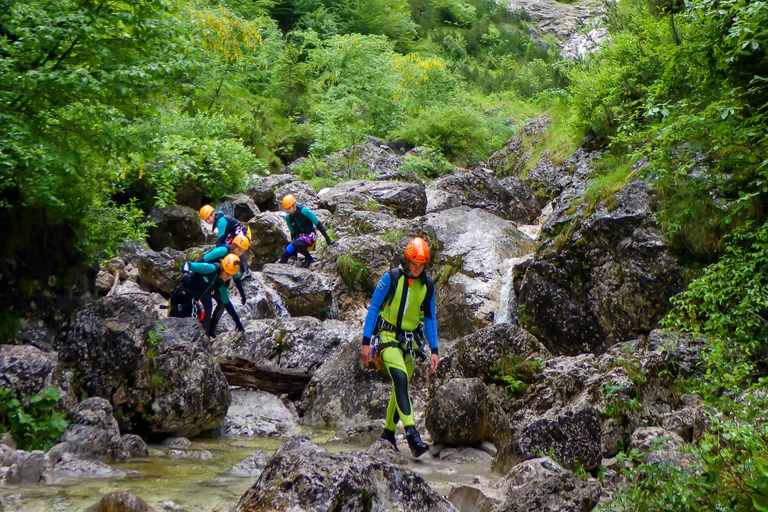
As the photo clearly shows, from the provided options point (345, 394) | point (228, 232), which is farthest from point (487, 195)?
point (345, 394)

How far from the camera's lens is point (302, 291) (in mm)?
12656

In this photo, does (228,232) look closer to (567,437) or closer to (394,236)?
(394,236)

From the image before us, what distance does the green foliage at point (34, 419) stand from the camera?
216 inches

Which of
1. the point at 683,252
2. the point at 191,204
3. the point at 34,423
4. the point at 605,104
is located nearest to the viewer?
the point at 34,423

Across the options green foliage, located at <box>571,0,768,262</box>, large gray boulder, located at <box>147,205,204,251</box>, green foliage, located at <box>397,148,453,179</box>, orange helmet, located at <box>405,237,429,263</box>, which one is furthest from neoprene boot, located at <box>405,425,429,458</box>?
green foliage, located at <box>397,148,453,179</box>

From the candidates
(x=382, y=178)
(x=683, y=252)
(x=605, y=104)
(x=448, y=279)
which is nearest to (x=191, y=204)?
(x=382, y=178)

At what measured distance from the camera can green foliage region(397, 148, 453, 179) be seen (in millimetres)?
20141

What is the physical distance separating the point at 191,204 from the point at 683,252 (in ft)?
41.1

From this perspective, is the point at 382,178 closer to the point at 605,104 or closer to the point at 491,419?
the point at 605,104

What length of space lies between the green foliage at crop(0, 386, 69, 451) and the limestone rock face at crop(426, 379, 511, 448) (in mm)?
4102

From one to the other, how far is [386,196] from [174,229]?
19.2 feet

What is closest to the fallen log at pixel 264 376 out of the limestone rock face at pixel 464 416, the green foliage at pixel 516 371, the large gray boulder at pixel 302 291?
the limestone rock face at pixel 464 416

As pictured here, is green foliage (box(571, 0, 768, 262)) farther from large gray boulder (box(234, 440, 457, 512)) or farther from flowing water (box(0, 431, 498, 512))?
large gray boulder (box(234, 440, 457, 512))

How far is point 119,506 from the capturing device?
3.86 meters
